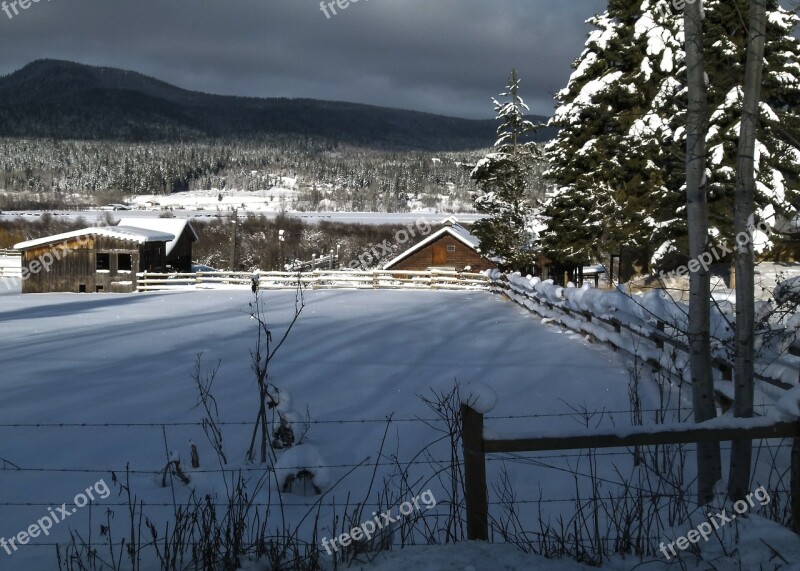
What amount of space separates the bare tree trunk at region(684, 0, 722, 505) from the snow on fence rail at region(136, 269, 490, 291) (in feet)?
101

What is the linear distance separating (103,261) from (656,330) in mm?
34400

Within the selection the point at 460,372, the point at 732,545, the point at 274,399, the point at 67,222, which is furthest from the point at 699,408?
the point at 67,222

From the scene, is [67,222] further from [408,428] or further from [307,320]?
[408,428]

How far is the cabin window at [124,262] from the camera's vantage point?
1455 inches

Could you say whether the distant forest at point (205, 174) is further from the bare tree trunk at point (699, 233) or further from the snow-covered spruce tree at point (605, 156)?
the bare tree trunk at point (699, 233)

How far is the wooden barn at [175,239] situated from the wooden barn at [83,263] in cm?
563

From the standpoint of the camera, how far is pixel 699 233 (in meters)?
A: 4.41

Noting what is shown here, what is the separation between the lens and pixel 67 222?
81.0 metres

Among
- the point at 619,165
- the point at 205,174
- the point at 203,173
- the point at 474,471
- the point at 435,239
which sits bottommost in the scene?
the point at 474,471

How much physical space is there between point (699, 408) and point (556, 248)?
2117cm

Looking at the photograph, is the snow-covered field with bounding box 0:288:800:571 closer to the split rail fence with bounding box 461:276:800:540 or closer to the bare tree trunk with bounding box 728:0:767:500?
the split rail fence with bounding box 461:276:800:540

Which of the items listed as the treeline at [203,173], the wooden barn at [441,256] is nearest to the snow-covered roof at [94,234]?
the wooden barn at [441,256]

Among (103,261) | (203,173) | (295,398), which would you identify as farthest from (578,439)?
(203,173)

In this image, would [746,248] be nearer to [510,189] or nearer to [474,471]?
[474,471]
